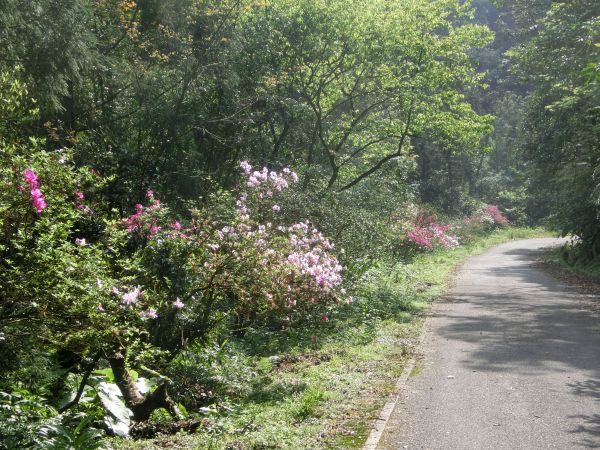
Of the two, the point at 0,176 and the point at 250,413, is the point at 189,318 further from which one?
the point at 0,176

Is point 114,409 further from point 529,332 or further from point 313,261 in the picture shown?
point 529,332

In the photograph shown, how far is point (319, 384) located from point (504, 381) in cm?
255

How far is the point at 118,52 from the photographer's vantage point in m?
16.2

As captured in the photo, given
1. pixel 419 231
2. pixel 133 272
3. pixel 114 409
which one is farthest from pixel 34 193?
pixel 419 231

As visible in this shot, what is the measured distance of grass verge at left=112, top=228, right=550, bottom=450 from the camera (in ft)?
22.7

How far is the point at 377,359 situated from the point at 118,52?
984cm

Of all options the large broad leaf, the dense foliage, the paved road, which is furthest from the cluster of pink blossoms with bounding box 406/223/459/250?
the large broad leaf

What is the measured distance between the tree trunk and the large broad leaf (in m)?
0.11

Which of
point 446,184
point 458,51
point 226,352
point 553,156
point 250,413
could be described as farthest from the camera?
point 446,184

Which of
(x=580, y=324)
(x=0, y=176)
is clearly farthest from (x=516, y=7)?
(x=0, y=176)

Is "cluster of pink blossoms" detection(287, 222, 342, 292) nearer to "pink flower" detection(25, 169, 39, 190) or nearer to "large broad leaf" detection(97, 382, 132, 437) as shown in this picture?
"large broad leaf" detection(97, 382, 132, 437)

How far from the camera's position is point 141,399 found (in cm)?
764

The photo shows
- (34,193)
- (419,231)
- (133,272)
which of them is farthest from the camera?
(419,231)

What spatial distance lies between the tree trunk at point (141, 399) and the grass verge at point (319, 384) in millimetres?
490
